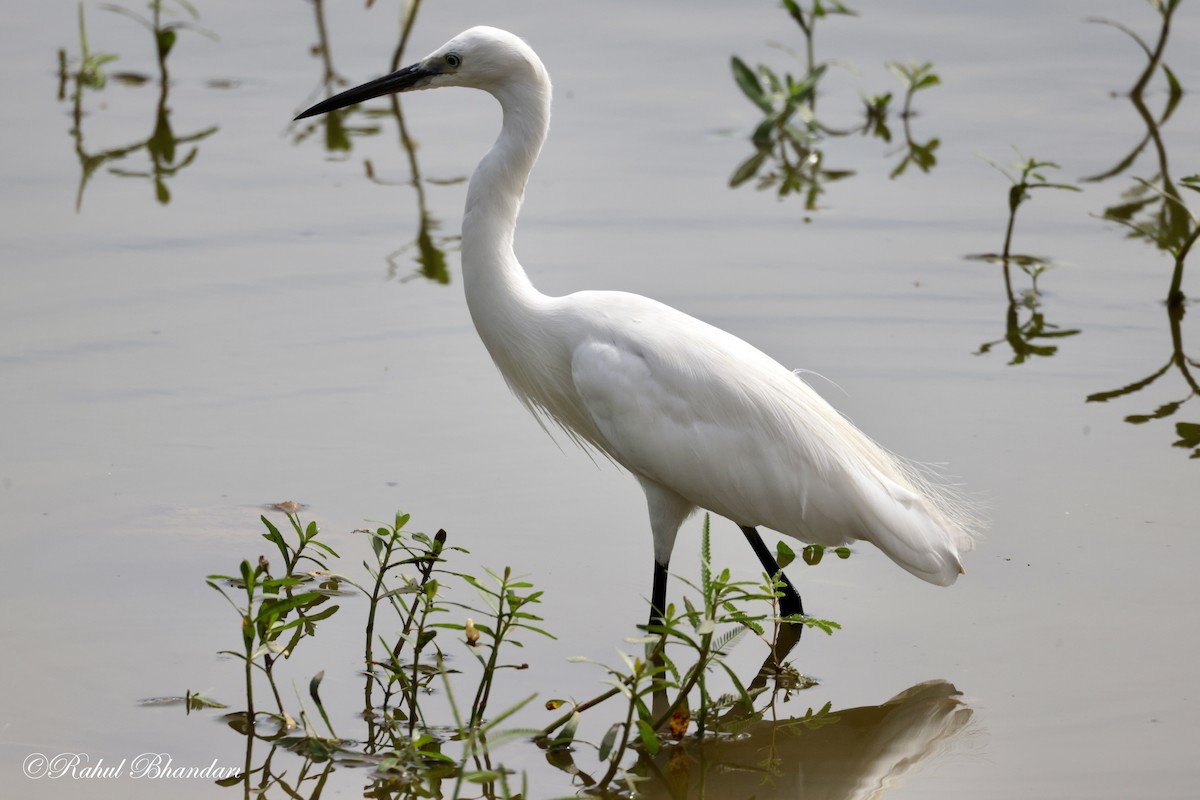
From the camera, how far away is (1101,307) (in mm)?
6371

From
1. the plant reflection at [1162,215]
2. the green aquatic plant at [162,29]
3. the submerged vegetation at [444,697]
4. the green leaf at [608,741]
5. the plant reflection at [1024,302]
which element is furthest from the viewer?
the green aquatic plant at [162,29]

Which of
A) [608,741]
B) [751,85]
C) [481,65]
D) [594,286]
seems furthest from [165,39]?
[608,741]

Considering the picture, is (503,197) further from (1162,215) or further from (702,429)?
(1162,215)

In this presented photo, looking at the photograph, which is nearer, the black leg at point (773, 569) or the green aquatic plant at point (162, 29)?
the black leg at point (773, 569)

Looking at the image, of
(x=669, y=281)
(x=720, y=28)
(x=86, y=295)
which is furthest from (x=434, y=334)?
(x=720, y=28)

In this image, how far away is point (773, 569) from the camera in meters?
4.43

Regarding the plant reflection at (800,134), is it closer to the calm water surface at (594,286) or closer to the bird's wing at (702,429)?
the calm water surface at (594,286)

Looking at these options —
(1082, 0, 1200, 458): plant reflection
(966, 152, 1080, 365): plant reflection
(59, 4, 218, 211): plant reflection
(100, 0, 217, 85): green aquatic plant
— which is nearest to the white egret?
(1082, 0, 1200, 458): plant reflection

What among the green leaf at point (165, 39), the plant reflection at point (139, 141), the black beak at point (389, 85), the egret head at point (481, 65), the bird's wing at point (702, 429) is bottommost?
the bird's wing at point (702, 429)

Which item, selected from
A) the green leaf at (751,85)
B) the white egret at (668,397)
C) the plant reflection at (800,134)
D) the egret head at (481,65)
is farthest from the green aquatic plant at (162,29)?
the white egret at (668,397)

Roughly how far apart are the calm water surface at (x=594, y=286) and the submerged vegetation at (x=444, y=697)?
0.09 meters

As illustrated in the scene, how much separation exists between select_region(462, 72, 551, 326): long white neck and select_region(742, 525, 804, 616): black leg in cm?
97

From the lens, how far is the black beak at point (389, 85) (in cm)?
438

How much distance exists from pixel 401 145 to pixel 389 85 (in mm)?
3873
